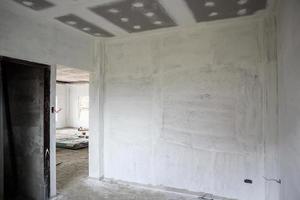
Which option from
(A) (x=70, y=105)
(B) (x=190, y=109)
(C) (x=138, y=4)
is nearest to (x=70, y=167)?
(B) (x=190, y=109)

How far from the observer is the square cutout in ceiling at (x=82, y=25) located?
3332 millimetres

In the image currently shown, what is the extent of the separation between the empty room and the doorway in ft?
1.00

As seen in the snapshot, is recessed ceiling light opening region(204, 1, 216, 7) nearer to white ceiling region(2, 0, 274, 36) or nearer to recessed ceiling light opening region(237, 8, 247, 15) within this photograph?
white ceiling region(2, 0, 274, 36)

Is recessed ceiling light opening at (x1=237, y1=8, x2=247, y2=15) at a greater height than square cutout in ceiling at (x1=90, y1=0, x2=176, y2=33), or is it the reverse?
square cutout in ceiling at (x1=90, y1=0, x2=176, y2=33)

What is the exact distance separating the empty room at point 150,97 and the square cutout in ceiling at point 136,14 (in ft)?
0.05

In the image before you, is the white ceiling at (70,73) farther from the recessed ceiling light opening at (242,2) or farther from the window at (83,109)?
the recessed ceiling light opening at (242,2)

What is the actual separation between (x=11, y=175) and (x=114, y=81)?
234cm

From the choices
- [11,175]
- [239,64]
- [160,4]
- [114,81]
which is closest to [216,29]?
[239,64]

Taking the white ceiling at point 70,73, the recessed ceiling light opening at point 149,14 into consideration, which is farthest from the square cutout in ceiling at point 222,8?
the white ceiling at point 70,73

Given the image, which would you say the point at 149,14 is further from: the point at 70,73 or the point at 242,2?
the point at 70,73

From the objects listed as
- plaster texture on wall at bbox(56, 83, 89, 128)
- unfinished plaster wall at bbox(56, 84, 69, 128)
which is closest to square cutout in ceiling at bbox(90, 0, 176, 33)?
plaster texture on wall at bbox(56, 83, 89, 128)

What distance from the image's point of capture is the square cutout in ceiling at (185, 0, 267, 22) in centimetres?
281

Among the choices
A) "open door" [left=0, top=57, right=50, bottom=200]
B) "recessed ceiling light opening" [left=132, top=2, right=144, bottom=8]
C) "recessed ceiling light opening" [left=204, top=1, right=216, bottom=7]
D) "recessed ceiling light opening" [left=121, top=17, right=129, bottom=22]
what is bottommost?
"open door" [left=0, top=57, right=50, bottom=200]

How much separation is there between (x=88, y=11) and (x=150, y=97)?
1.74 metres
